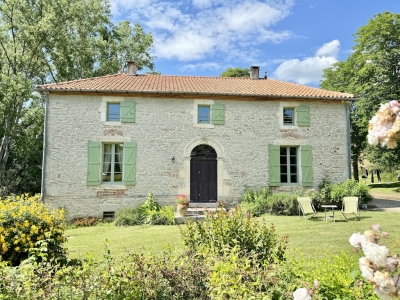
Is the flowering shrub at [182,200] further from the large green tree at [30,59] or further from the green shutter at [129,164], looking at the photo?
the large green tree at [30,59]

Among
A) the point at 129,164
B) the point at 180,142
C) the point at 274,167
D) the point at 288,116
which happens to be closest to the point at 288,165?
the point at 274,167

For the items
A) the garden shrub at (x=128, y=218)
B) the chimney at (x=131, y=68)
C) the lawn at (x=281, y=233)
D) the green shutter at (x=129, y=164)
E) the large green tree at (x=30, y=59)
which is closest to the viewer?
the lawn at (x=281, y=233)

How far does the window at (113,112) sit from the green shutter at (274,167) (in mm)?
6285

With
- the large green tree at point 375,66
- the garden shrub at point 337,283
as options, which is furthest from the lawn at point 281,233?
the large green tree at point 375,66

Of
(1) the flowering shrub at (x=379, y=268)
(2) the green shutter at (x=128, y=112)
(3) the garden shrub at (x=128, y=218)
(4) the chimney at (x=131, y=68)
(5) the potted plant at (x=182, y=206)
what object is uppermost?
(4) the chimney at (x=131, y=68)

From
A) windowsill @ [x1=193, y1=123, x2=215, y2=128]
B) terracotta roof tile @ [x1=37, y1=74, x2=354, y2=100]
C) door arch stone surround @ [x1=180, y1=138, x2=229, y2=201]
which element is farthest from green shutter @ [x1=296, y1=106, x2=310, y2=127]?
windowsill @ [x1=193, y1=123, x2=215, y2=128]

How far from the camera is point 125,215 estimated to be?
10.2 m

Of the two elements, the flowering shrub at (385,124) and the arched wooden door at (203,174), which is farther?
the arched wooden door at (203,174)

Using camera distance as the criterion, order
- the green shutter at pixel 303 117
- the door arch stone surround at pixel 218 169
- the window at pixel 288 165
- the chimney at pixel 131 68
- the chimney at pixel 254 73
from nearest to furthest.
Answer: the door arch stone surround at pixel 218 169, the green shutter at pixel 303 117, the window at pixel 288 165, the chimney at pixel 131 68, the chimney at pixel 254 73

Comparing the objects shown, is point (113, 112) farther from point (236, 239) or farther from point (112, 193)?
point (236, 239)

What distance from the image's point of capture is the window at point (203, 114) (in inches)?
468

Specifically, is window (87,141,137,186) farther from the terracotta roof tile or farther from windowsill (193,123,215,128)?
windowsill (193,123,215,128)

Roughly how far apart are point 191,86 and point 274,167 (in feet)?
16.2

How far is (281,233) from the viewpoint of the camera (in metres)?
7.40
